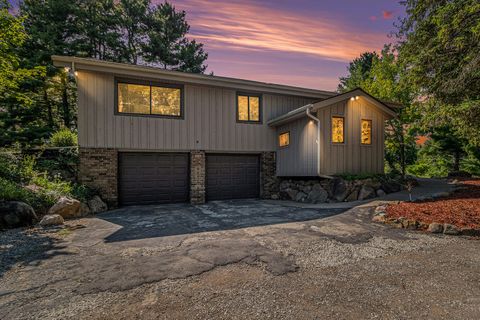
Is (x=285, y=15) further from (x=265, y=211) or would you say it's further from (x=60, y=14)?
(x=60, y=14)

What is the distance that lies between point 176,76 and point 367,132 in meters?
8.52

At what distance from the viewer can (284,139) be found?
35.6 feet

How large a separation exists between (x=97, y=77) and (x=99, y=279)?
800 centimetres

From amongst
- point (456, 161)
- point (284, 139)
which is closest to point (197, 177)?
point (284, 139)

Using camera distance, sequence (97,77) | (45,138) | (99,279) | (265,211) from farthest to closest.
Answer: (45,138), (97,77), (265,211), (99,279)

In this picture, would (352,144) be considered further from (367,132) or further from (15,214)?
(15,214)

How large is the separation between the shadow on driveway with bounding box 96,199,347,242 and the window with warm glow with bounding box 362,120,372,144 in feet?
14.0

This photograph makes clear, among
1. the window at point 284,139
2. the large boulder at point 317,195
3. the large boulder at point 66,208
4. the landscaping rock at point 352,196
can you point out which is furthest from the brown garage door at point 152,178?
the landscaping rock at point 352,196

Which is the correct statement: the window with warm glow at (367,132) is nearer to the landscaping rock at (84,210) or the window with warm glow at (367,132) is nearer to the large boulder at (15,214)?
the landscaping rock at (84,210)

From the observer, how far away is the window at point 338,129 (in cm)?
920

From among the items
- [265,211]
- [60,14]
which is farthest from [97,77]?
[60,14]

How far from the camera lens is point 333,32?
9469 mm

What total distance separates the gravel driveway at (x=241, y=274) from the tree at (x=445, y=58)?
494 cm

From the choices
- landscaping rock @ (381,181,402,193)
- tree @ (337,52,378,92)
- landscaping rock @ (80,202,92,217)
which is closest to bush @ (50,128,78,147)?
landscaping rock @ (80,202,92,217)
